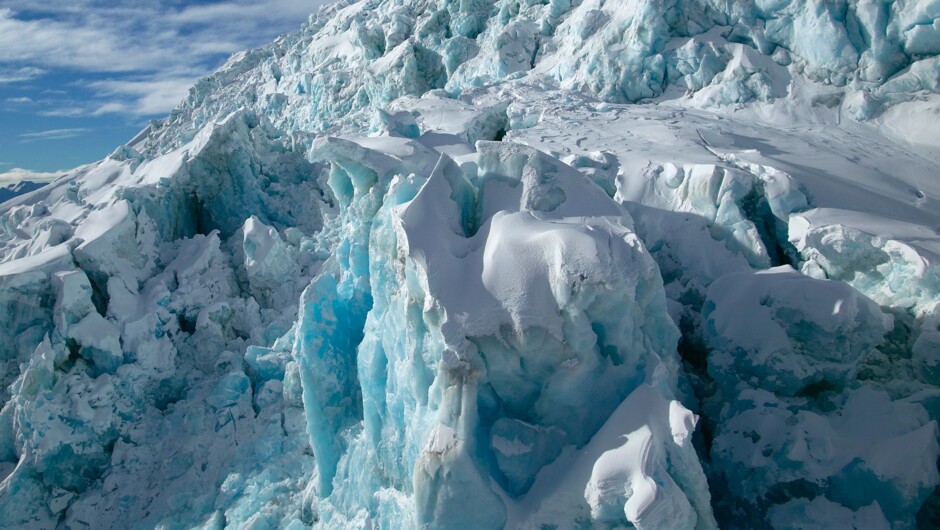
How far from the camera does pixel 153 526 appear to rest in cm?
630

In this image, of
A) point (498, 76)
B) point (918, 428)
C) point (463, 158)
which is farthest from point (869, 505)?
point (498, 76)

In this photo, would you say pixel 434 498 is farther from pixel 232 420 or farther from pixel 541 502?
pixel 232 420

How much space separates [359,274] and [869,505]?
4.51 meters

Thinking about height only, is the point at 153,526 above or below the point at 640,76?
below

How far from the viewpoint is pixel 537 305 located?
12.7ft

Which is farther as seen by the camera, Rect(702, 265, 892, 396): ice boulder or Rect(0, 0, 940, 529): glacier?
Rect(702, 265, 892, 396): ice boulder

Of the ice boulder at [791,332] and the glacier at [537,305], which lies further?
the ice boulder at [791,332]

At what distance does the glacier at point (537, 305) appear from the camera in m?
3.92

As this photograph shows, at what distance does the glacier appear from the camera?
392 cm

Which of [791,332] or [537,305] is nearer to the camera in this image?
[537,305]

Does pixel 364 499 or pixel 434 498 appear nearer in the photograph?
pixel 434 498

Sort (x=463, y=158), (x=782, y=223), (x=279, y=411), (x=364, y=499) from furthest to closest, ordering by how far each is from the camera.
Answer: (x=279, y=411) < (x=782, y=223) < (x=463, y=158) < (x=364, y=499)

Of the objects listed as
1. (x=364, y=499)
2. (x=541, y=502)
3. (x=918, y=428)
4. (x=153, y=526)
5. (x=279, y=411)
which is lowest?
(x=153, y=526)

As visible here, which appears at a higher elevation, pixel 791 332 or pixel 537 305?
pixel 537 305
